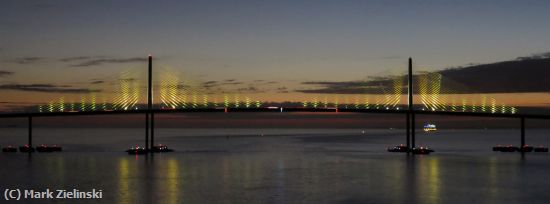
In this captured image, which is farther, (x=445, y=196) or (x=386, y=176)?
(x=386, y=176)

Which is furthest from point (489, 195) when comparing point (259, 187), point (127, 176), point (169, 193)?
point (127, 176)

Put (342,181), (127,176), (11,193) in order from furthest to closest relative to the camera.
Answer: (127,176) → (342,181) → (11,193)

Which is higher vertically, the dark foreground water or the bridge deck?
the bridge deck

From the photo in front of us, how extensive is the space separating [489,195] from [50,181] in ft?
79.9

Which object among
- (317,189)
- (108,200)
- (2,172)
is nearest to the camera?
(108,200)

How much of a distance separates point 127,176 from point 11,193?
35.4 feet

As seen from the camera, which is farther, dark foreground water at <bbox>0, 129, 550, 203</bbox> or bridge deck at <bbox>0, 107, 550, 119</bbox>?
bridge deck at <bbox>0, 107, 550, 119</bbox>

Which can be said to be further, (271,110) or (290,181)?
(271,110)

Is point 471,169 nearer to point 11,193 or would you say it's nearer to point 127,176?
point 127,176

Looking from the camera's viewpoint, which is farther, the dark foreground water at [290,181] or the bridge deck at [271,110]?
the bridge deck at [271,110]

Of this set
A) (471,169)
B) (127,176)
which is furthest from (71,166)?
(471,169)

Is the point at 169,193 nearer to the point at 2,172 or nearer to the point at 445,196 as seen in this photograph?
the point at 445,196

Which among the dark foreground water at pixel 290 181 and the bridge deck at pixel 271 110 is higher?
the bridge deck at pixel 271 110

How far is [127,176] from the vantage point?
45688 mm
